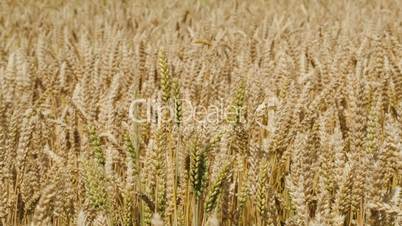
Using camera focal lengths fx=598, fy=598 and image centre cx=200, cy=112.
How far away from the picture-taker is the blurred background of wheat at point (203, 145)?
103cm

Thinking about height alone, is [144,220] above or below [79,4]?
below

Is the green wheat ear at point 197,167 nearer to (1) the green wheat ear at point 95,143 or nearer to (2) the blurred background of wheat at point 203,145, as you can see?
(2) the blurred background of wheat at point 203,145

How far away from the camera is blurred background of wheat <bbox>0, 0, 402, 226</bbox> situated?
3.38ft

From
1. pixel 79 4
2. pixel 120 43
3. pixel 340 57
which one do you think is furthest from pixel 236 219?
pixel 79 4

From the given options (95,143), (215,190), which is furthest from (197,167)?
(95,143)

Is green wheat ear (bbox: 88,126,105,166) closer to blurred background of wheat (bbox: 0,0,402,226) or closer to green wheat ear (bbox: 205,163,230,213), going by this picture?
blurred background of wheat (bbox: 0,0,402,226)

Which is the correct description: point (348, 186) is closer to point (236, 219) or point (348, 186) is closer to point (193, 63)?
point (236, 219)

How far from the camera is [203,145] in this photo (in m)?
1.12

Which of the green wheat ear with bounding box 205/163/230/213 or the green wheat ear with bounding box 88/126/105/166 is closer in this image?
the green wheat ear with bounding box 205/163/230/213

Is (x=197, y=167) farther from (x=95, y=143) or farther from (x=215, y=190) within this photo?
(x=95, y=143)

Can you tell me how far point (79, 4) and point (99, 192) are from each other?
15.5 ft

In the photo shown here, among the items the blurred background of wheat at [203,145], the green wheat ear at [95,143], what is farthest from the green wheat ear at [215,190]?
the green wheat ear at [95,143]

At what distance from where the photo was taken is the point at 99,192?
3.33 feet

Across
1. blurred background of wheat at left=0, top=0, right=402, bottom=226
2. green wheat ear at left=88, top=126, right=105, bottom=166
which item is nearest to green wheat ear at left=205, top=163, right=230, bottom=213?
blurred background of wheat at left=0, top=0, right=402, bottom=226
